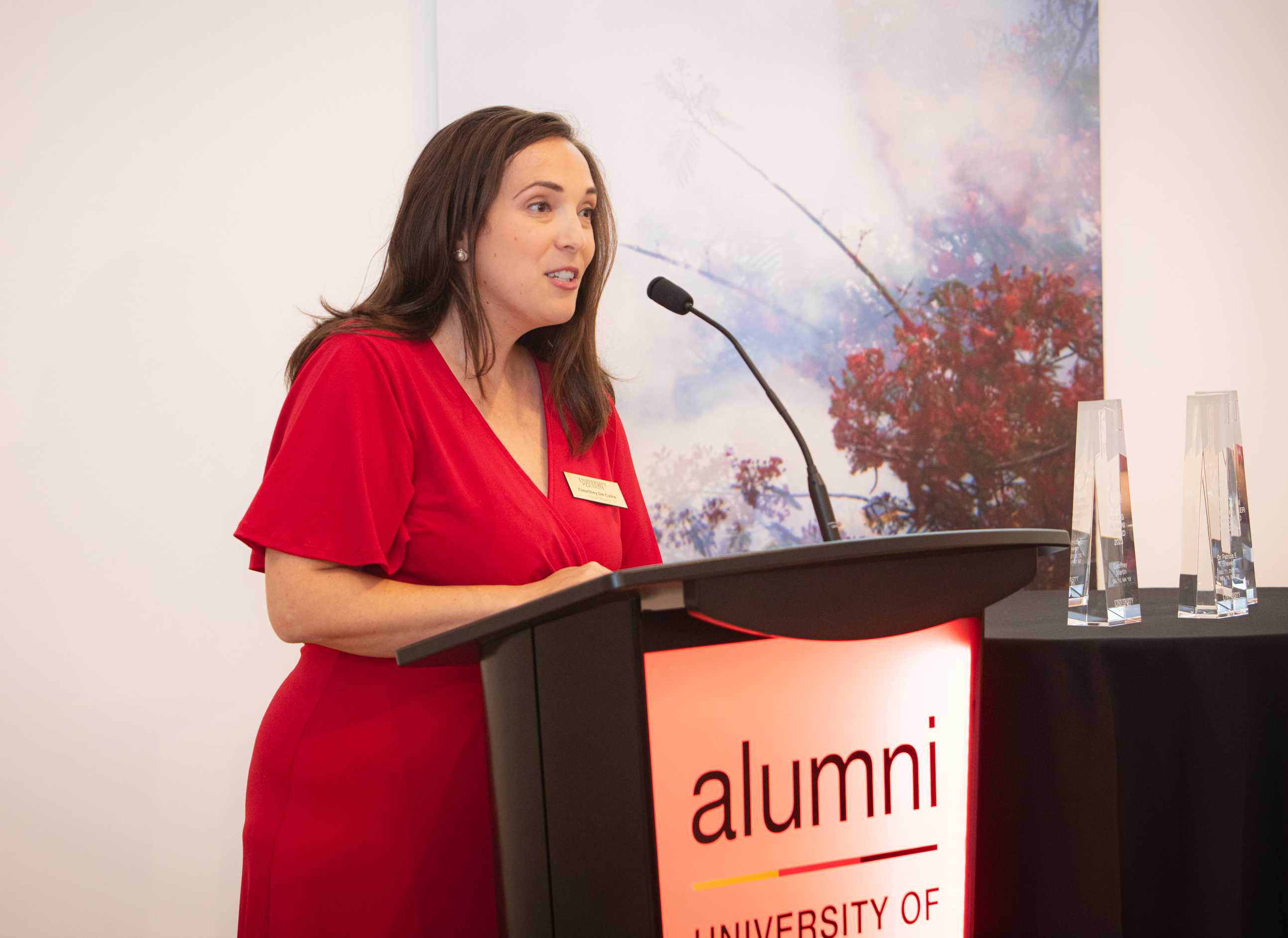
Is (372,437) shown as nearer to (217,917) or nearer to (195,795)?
(195,795)

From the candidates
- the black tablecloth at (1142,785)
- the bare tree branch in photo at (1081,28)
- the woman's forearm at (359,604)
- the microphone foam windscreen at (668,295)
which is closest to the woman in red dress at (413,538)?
the woman's forearm at (359,604)

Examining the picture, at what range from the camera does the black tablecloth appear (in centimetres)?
112

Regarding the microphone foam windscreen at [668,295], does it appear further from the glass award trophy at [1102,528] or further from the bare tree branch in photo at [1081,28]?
the bare tree branch in photo at [1081,28]

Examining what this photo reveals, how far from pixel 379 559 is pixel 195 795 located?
1423 millimetres

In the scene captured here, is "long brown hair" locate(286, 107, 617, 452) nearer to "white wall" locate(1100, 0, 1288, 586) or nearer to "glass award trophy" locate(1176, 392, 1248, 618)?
"glass award trophy" locate(1176, 392, 1248, 618)

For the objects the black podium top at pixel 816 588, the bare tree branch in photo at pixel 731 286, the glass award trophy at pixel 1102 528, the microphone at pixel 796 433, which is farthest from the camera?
the bare tree branch in photo at pixel 731 286

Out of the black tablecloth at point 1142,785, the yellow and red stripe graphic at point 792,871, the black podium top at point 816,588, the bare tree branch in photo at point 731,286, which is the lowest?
the black tablecloth at point 1142,785

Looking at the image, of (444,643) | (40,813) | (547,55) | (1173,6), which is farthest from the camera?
(1173,6)

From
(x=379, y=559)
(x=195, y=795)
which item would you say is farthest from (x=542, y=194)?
(x=195, y=795)

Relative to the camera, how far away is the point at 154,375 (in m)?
2.14

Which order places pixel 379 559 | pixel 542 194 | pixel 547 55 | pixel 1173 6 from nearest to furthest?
pixel 379 559 → pixel 542 194 → pixel 547 55 → pixel 1173 6

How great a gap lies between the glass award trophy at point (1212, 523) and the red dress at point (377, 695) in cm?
86

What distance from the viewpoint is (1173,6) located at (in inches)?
98.0

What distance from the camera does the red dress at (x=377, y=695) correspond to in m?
1.09
